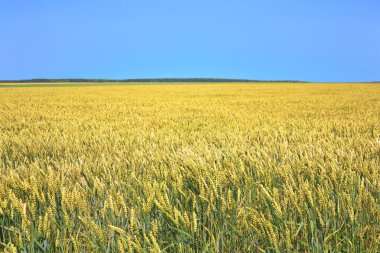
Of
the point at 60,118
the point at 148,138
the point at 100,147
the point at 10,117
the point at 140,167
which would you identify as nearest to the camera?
the point at 140,167

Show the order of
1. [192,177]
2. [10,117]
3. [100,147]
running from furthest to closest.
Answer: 1. [10,117]
2. [100,147]
3. [192,177]

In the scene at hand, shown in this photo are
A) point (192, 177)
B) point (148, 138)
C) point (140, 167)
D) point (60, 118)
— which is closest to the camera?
point (192, 177)

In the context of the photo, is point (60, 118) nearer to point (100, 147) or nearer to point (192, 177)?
point (100, 147)

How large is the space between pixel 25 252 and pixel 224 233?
100cm

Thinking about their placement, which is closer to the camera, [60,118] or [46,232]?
[46,232]

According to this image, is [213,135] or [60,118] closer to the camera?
[213,135]

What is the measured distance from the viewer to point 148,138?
6.15m

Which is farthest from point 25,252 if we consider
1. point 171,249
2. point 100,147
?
point 100,147

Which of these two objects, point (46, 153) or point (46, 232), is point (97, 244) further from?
point (46, 153)

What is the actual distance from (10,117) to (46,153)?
6706 mm

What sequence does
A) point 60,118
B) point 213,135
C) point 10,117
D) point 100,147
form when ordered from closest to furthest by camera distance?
point 100,147
point 213,135
point 60,118
point 10,117

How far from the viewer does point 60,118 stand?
10.2 m

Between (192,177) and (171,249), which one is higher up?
(192,177)

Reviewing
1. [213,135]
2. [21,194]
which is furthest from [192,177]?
[213,135]
